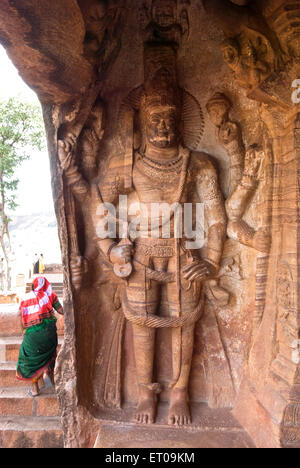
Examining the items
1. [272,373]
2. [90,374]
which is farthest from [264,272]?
[90,374]

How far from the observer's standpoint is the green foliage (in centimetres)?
995

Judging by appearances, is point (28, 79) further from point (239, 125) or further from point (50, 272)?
point (50, 272)

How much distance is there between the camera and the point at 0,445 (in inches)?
134

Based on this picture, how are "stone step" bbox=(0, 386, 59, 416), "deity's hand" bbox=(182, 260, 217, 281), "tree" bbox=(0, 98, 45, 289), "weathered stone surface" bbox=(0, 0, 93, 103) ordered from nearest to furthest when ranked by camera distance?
"weathered stone surface" bbox=(0, 0, 93, 103) < "deity's hand" bbox=(182, 260, 217, 281) < "stone step" bbox=(0, 386, 59, 416) < "tree" bbox=(0, 98, 45, 289)

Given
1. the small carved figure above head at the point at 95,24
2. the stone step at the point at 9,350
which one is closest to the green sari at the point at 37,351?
the stone step at the point at 9,350

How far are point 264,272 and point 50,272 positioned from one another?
900 centimetres

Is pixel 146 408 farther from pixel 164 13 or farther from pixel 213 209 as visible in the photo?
pixel 164 13

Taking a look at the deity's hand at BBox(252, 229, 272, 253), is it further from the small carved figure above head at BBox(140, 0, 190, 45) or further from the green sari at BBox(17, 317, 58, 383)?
the green sari at BBox(17, 317, 58, 383)

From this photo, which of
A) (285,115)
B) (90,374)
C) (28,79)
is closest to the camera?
(28,79)

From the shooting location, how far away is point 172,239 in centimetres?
263

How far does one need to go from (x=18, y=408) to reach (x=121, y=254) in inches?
93.6

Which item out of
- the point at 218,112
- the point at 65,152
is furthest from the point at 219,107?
the point at 65,152

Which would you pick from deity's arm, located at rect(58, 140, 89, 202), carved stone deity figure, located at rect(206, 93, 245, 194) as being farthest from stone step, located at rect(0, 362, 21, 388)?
carved stone deity figure, located at rect(206, 93, 245, 194)

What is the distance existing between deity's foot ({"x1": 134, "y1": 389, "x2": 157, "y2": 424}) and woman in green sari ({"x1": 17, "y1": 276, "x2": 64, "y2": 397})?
151cm
